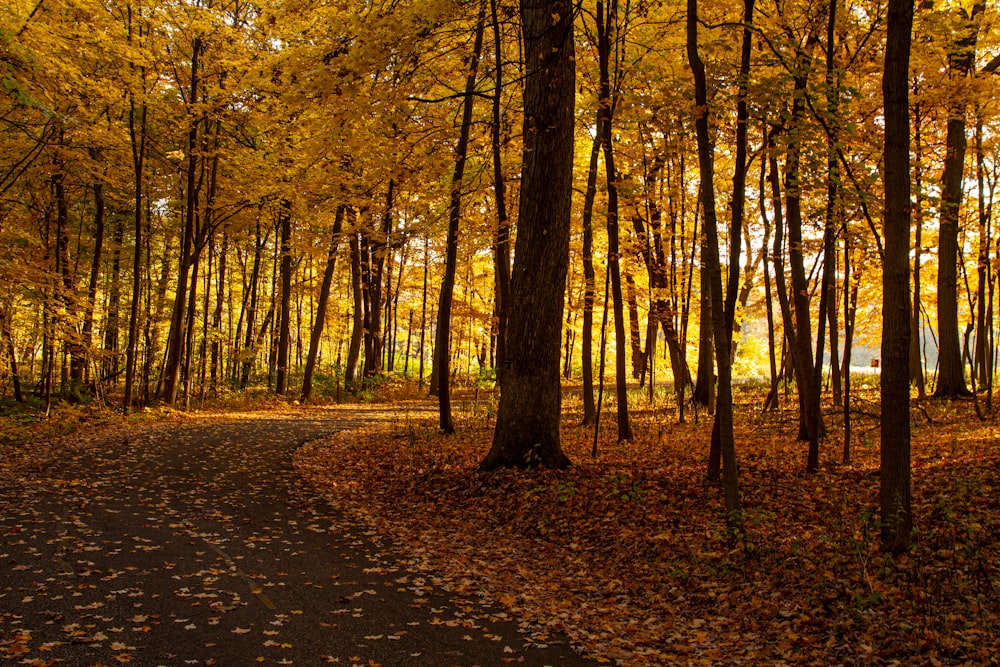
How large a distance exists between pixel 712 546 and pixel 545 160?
535 cm

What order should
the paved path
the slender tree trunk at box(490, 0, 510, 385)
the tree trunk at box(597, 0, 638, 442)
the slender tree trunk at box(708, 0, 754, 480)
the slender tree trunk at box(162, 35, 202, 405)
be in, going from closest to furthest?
the paved path < the slender tree trunk at box(708, 0, 754, 480) < the slender tree trunk at box(490, 0, 510, 385) < the tree trunk at box(597, 0, 638, 442) < the slender tree trunk at box(162, 35, 202, 405)

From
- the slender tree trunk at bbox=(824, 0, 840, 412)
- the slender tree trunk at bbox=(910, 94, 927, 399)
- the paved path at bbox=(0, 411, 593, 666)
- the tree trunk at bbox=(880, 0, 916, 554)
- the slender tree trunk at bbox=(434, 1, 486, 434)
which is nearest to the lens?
the paved path at bbox=(0, 411, 593, 666)

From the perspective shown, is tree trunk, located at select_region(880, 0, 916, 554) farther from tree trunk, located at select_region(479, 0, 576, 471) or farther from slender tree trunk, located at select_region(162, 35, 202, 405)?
slender tree trunk, located at select_region(162, 35, 202, 405)

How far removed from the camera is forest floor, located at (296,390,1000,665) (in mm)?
4336

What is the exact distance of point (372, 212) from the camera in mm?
20062

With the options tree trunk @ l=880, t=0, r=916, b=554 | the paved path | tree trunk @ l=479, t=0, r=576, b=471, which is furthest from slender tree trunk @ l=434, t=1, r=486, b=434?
tree trunk @ l=880, t=0, r=916, b=554

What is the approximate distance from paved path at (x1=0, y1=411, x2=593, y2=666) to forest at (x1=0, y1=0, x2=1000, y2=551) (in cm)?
290

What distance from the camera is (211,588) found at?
16.6ft

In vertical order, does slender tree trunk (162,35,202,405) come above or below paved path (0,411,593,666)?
above

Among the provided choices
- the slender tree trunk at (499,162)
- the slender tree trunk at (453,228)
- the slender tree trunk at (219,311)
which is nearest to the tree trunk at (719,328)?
the slender tree trunk at (499,162)

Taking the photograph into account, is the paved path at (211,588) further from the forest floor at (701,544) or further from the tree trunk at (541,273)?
the tree trunk at (541,273)

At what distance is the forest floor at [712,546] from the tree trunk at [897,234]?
3.57 feet

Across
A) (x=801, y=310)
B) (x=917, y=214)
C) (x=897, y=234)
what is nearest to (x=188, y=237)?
(x=801, y=310)

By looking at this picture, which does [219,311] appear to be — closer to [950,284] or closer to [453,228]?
[453,228]
